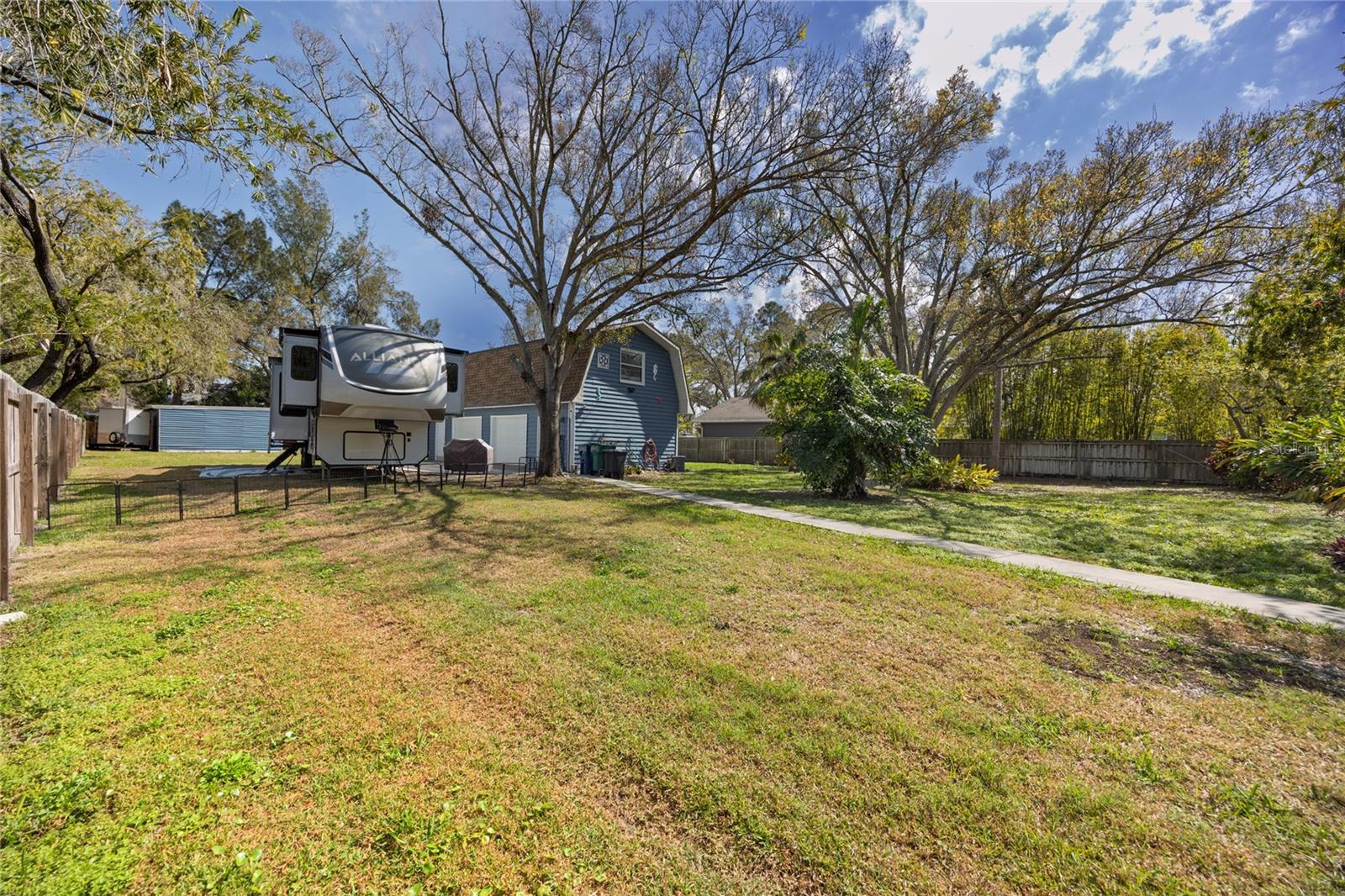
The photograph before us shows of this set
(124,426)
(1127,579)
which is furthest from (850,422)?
(124,426)

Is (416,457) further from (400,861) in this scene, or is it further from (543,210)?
(400,861)

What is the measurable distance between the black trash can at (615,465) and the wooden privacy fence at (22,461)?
1114 cm

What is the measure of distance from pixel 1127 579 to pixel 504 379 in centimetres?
1887

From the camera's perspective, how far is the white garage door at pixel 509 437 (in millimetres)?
18609

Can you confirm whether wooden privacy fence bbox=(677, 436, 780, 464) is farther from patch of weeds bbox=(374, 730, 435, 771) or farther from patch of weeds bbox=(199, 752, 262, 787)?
patch of weeds bbox=(199, 752, 262, 787)

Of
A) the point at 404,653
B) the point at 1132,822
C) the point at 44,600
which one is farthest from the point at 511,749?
the point at 44,600

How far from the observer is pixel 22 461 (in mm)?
4840

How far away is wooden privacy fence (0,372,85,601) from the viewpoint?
3643 mm

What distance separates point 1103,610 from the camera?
4332 mm

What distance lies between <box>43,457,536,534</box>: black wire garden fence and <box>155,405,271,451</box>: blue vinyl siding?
1812 cm

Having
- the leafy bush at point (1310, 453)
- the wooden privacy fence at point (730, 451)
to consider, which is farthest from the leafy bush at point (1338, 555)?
the wooden privacy fence at point (730, 451)

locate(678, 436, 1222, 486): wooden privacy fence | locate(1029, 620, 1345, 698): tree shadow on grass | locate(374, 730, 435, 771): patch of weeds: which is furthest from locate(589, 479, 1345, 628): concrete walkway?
locate(678, 436, 1222, 486): wooden privacy fence

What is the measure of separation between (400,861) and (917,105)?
13.7 metres

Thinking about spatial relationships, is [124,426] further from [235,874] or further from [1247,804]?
[1247,804]
